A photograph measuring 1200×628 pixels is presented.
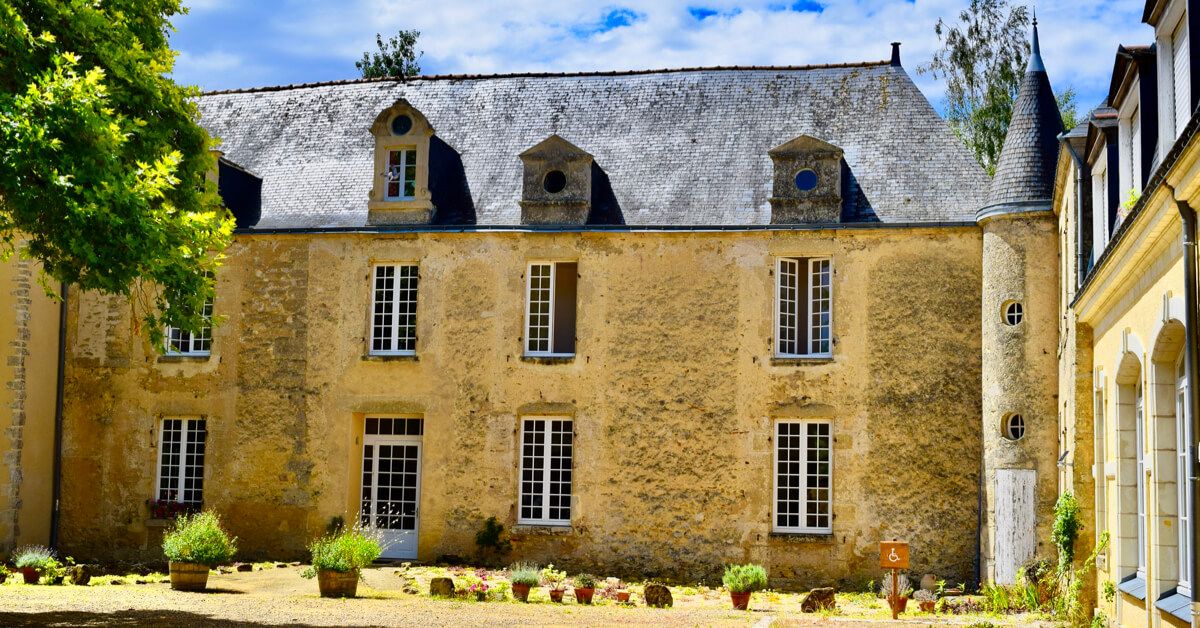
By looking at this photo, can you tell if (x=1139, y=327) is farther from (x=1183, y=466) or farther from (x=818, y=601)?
(x=818, y=601)

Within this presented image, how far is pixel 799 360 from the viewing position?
1859 centimetres

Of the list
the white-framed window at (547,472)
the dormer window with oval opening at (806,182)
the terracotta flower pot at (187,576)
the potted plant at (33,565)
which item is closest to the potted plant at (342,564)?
the terracotta flower pot at (187,576)

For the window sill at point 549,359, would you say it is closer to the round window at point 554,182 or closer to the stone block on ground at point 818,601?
the round window at point 554,182

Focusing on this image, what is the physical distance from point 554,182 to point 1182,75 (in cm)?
1221

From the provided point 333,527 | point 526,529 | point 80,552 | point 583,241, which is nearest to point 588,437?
point 526,529

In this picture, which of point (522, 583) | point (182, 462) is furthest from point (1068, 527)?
point (182, 462)

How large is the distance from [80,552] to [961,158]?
1486 cm

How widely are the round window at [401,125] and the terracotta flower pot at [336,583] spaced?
7630 mm

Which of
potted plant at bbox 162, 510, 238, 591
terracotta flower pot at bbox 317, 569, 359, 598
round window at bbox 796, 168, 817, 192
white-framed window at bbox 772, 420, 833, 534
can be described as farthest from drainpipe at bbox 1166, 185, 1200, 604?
potted plant at bbox 162, 510, 238, 591

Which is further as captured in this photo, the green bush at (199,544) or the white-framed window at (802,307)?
the white-framed window at (802,307)

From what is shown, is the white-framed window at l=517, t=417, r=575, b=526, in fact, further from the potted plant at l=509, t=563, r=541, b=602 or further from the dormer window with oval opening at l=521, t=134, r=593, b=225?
the potted plant at l=509, t=563, r=541, b=602

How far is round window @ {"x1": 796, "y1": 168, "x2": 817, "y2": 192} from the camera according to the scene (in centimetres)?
1891

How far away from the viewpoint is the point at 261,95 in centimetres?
2328

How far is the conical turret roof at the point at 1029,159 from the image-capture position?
1736cm
